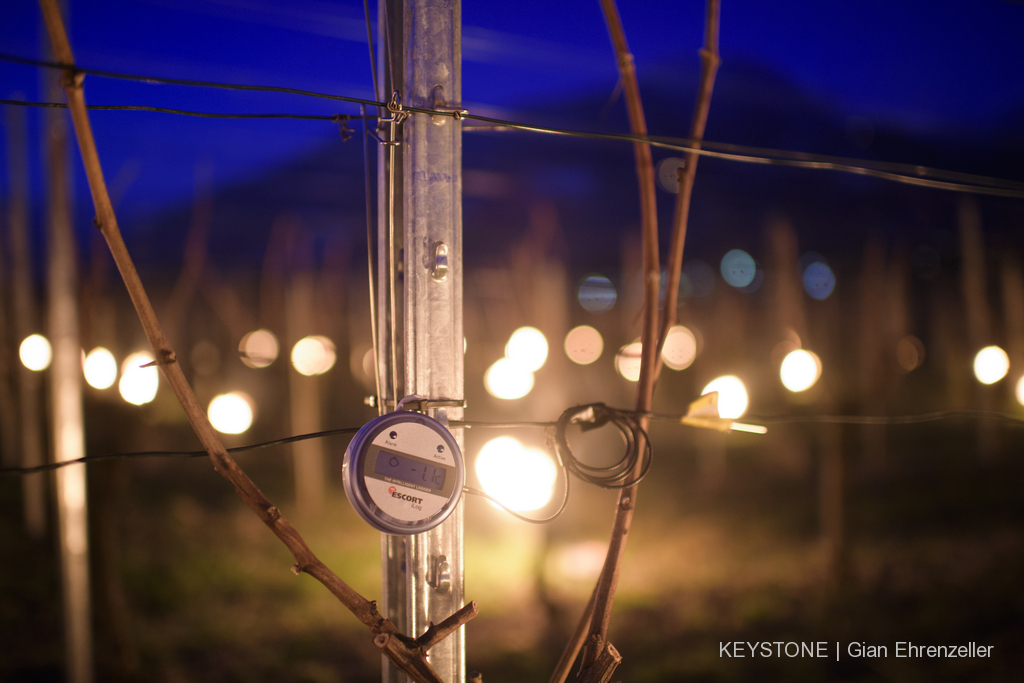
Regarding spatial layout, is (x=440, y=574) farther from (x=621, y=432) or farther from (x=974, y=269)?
(x=974, y=269)

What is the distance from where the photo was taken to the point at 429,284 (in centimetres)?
185

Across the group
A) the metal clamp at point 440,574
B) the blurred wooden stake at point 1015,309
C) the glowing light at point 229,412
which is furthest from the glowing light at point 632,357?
the blurred wooden stake at point 1015,309

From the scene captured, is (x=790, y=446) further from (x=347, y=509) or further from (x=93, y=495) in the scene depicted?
(x=93, y=495)

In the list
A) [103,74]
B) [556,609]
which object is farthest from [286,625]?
[103,74]

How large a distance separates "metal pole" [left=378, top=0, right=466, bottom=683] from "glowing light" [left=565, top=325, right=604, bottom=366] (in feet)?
80.5

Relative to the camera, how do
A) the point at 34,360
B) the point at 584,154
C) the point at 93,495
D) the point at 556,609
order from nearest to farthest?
the point at 93,495, the point at 556,609, the point at 34,360, the point at 584,154

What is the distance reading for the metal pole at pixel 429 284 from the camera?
1850 millimetres

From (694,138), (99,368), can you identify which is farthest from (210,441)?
(99,368)

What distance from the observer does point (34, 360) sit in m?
11.5

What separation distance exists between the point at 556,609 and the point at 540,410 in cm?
232

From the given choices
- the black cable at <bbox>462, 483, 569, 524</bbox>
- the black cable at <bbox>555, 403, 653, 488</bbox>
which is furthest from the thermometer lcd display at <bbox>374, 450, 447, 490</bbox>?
the black cable at <bbox>555, 403, 653, 488</bbox>

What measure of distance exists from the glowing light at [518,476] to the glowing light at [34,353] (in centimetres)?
1189

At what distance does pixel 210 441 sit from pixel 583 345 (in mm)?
25727

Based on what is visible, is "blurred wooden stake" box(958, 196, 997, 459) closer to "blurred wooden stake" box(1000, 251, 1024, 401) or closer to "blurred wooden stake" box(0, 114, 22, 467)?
"blurred wooden stake" box(1000, 251, 1024, 401)
